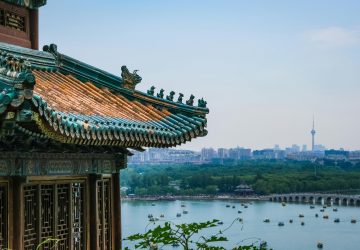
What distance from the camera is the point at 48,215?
5.30 meters

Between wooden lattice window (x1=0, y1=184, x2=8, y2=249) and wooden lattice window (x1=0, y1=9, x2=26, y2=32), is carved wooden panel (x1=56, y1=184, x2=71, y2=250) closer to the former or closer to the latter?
wooden lattice window (x1=0, y1=184, x2=8, y2=249)

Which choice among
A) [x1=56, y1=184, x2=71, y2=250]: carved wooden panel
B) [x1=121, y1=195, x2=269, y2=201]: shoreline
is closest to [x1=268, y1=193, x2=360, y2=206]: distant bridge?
[x1=121, y1=195, x2=269, y2=201]: shoreline

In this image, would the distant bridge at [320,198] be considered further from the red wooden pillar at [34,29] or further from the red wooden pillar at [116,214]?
the red wooden pillar at [34,29]

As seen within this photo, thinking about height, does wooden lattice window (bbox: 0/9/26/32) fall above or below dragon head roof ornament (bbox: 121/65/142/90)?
above

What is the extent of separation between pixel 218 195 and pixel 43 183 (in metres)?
94.8

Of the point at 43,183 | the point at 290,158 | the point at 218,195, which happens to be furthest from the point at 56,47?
the point at 290,158

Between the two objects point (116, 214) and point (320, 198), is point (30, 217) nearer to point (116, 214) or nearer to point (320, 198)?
point (116, 214)

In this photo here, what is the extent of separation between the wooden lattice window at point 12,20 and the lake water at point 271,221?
37.6 meters

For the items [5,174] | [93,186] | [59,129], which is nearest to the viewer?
[59,129]

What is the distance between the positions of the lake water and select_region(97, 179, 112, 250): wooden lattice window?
37.5m

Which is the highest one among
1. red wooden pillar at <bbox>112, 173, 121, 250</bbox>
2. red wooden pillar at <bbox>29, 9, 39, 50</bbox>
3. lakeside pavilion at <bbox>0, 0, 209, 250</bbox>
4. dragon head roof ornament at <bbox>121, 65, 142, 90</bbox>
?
red wooden pillar at <bbox>29, 9, 39, 50</bbox>

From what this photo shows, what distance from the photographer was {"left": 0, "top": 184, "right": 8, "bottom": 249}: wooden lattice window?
483cm

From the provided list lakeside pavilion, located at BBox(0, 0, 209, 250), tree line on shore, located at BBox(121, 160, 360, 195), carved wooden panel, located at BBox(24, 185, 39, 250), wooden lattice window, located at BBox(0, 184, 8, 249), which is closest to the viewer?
lakeside pavilion, located at BBox(0, 0, 209, 250)

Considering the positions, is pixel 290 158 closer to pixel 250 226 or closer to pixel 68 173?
pixel 250 226
